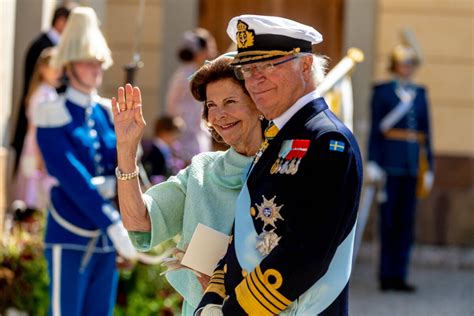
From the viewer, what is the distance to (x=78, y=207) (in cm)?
592

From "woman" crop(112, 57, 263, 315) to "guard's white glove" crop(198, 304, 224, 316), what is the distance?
0.36 m

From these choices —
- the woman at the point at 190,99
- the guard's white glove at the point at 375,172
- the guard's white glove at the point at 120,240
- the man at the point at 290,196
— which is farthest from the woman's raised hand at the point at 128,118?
the guard's white glove at the point at 375,172

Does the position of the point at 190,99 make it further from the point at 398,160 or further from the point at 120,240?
the point at 120,240

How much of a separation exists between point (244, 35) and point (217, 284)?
2.36 ft

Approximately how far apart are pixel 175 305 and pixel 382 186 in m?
3.47

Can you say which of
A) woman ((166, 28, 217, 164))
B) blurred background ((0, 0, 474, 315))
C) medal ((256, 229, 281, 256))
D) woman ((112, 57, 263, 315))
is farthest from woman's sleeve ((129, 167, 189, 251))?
blurred background ((0, 0, 474, 315))

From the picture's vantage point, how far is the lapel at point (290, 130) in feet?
12.1

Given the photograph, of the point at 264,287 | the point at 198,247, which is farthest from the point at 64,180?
the point at 264,287

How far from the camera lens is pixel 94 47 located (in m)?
6.01

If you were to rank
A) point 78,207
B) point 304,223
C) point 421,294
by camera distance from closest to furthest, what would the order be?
point 304,223 → point 78,207 → point 421,294

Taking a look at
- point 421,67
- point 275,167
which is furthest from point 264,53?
point 421,67

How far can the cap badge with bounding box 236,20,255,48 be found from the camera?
3.78m

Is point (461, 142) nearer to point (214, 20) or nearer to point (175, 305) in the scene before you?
point (214, 20)

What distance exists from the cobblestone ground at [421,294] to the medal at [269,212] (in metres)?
5.65
